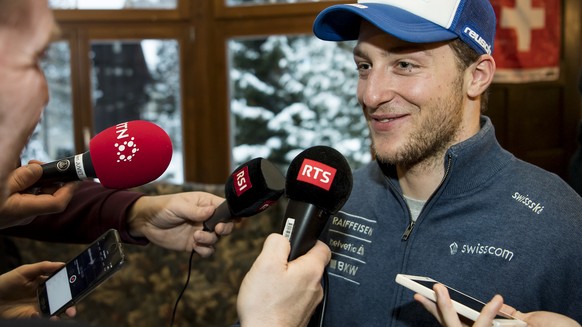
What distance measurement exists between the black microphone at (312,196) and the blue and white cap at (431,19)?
0.42 m

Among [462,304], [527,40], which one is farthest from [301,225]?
[527,40]

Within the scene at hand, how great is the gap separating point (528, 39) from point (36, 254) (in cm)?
293

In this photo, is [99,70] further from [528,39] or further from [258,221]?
[528,39]

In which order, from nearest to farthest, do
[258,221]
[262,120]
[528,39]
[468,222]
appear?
[468,222], [258,221], [528,39], [262,120]

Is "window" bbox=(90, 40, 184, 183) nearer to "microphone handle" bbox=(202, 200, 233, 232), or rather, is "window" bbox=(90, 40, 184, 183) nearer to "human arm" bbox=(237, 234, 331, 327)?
"microphone handle" bbox=(202, 200, 233, 232)

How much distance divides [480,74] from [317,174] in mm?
633

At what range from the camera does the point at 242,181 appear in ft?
4.19

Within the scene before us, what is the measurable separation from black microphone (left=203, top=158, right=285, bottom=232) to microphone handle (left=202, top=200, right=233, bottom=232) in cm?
4

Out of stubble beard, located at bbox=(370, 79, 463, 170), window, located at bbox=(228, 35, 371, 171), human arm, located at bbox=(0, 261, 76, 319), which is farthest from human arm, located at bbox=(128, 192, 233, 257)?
window, located at bbox=(228, 35, 371, 171)

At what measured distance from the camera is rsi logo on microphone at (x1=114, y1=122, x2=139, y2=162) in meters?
1.32

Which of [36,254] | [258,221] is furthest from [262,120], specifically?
[36,254]

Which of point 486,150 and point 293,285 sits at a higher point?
point 486,150

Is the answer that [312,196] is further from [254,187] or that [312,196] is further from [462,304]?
[462,304]

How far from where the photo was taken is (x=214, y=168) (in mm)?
3934
